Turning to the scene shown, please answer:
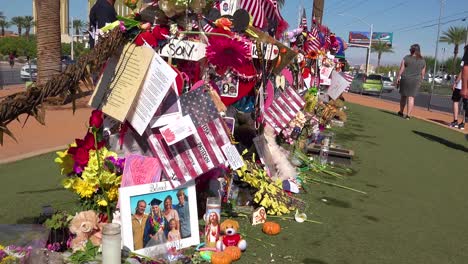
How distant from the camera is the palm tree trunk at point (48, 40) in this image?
10.2 metres

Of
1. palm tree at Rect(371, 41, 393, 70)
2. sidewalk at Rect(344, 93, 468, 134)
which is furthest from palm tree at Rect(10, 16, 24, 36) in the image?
sidewalk at Rect(344, 93, 468, 134)

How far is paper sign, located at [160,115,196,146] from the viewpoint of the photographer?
2973 millimetres

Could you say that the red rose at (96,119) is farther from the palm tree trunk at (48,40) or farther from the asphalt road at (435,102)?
the asphalt road at (435,102)

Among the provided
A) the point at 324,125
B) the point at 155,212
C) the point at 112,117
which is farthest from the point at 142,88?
the point at 324,125

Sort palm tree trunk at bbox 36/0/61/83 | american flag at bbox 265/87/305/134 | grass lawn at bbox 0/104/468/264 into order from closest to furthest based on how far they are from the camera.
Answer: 1. grass lawn at bbox 0/104/468/264
2. american flag at bbox 265/87/305/134
3. palm tree trunk at bbox 36/0/61/83

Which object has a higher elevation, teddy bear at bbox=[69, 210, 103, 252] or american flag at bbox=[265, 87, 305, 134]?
american flag at bbox=[265, 87, 305, 134]

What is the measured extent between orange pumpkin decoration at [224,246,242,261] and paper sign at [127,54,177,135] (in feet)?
3.14

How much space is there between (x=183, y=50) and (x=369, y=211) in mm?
2358

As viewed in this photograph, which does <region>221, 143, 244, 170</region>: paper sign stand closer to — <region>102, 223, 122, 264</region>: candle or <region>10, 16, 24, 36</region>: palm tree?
<region>102, 223, 122, 264</region>: candle

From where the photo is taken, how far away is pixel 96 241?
2900mm

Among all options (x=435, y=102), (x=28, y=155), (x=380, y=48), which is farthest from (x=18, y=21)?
(x=28, y=155)

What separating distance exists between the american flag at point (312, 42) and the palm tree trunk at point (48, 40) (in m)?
5.81

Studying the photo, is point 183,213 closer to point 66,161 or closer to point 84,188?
point 84,188

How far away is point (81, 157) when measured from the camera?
10.2 ft
